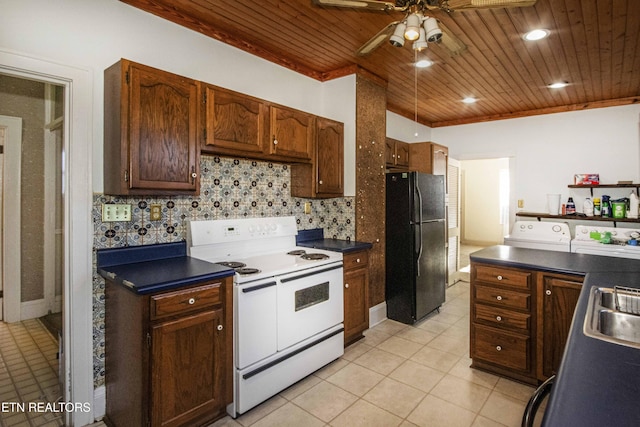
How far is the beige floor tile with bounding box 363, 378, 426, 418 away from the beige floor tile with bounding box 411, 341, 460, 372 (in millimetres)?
428

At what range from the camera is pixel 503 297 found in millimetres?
2459

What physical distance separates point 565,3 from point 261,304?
280 cm

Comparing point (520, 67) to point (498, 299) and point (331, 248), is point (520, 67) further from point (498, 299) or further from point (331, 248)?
point (331, 248)

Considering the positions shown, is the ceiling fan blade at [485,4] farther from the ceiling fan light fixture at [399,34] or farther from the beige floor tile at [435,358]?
the beige floor tile at [435,358]

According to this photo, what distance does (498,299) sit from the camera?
248cm

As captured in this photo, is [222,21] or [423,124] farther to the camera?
[423,124]

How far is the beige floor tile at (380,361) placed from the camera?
2.66 m

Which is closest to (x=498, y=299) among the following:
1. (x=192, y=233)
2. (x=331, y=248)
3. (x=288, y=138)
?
(x=331, y=248)

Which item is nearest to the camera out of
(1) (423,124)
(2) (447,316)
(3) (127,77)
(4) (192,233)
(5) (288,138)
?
(3) (127,77)

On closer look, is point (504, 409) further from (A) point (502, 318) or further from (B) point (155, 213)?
(B) point (155, 213)

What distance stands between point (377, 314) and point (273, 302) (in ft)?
5.76

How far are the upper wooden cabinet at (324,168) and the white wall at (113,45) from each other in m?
0.52

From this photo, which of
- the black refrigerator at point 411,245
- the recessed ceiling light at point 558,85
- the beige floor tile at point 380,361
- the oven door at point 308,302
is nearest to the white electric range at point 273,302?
the oven door at point 308,302

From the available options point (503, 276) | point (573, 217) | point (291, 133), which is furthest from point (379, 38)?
point (573, 217)
